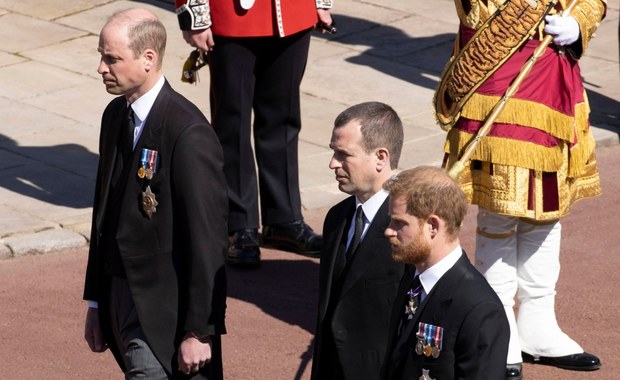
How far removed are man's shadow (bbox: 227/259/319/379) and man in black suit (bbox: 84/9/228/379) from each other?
6.64 ft

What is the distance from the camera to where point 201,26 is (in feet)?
25.5

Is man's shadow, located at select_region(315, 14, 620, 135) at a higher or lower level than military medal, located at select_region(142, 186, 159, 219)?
lower

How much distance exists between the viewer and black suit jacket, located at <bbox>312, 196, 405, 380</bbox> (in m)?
4.77

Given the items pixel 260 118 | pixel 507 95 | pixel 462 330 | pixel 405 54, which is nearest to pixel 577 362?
pixel 507 95

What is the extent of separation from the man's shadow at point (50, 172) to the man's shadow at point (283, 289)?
1369 millimetres

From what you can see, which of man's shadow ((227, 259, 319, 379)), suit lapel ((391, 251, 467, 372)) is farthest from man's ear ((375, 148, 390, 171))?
man's shadow ((227, 259, 319, 379))

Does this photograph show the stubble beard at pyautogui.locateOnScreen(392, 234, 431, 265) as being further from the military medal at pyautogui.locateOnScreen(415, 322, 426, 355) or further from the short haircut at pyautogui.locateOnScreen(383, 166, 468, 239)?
the military medal at pyautogui.locateOnScreen(415, 322, 426, 355)

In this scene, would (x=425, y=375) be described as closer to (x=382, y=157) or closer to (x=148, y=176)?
(x=382, y=157)

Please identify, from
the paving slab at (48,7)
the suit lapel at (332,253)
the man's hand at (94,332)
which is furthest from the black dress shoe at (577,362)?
the paving slab at (48,7)

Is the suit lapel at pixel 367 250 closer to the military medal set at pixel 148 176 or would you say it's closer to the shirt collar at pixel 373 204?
the shirt collar at pixel 373 204

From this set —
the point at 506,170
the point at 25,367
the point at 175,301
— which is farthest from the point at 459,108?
the point at 25,367

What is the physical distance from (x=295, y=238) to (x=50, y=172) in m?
1.98

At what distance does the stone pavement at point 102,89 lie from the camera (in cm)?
889

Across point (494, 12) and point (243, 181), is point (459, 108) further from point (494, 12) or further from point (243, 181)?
point (243, 181)
